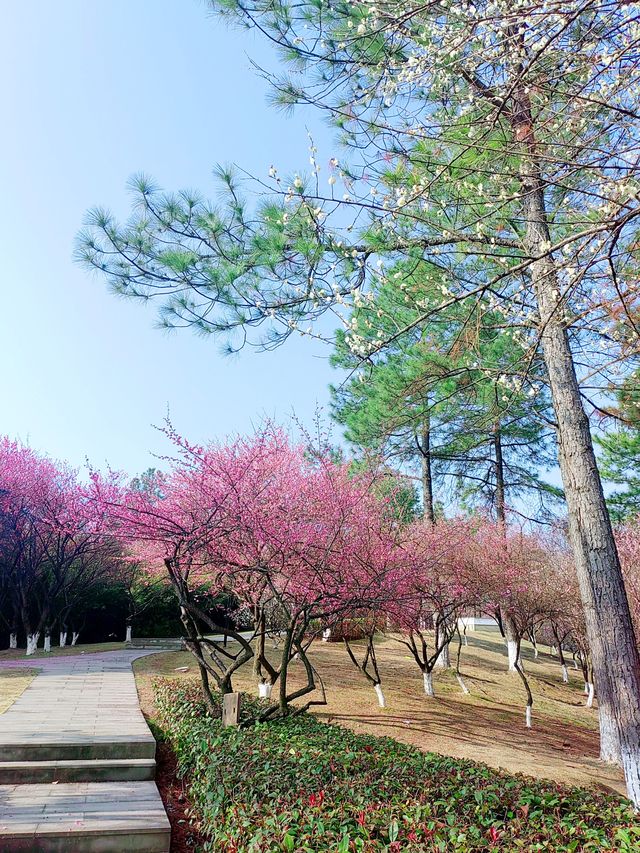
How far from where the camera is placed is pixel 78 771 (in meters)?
5.04

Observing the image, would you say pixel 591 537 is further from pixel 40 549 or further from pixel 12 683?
pixel 40 549

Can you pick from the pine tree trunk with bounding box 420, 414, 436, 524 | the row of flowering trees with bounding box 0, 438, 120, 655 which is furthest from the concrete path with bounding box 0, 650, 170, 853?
the pine tree trunk with bounding box 420, 414, 436, 524

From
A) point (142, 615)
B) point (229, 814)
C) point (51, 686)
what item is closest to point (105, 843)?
point (229, 814)

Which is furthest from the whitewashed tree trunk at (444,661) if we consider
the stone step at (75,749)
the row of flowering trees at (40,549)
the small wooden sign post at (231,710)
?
the stone step at (75,749)

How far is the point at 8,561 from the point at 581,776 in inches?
649

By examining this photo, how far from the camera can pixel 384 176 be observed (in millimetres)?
5348

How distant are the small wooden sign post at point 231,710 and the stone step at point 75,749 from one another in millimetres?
679

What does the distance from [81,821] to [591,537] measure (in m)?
4.62

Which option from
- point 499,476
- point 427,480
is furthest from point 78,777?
point 499,476

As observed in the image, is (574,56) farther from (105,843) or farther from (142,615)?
(142,615)

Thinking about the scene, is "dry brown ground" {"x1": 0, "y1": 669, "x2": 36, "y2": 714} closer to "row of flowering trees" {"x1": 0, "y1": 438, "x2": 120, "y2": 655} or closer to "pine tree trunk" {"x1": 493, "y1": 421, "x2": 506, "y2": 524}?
"row of flowering trees" {"x1": 0, "y1": 438, "x2": 120, "y2": 655}

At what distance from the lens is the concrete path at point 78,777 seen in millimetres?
3859

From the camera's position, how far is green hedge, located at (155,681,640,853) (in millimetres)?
2943

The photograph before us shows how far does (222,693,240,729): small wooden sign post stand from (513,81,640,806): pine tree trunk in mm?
3277
